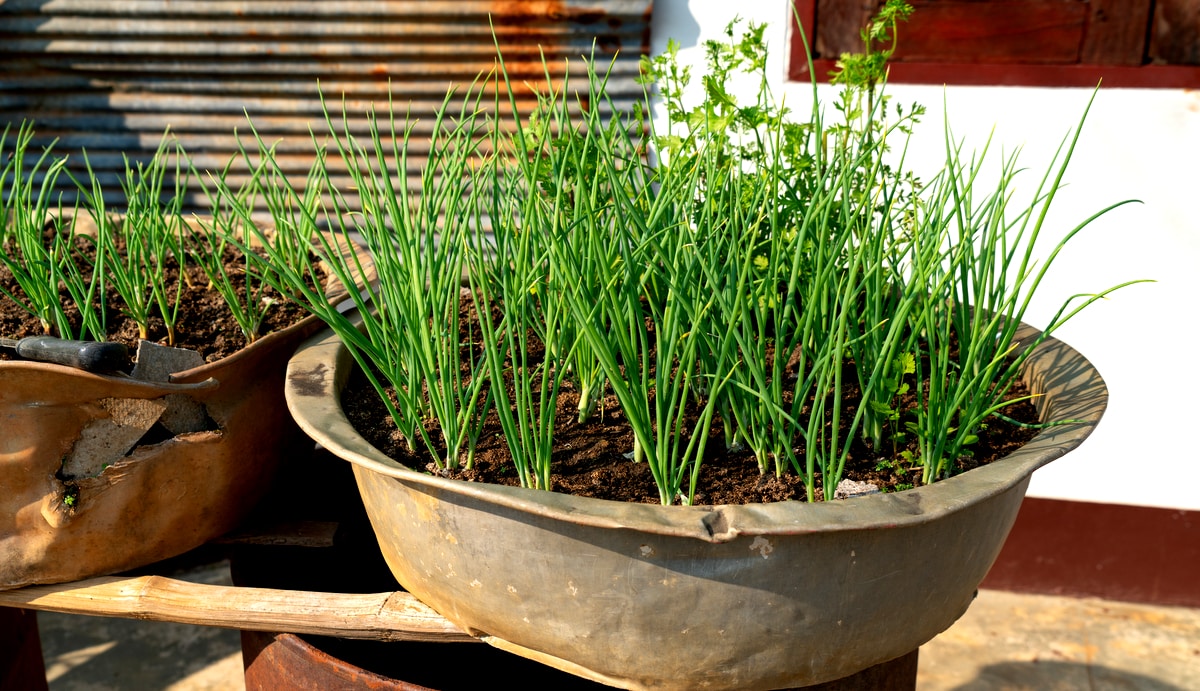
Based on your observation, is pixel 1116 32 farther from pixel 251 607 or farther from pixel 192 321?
pixel 251 607

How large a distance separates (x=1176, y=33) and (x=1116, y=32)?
118mm

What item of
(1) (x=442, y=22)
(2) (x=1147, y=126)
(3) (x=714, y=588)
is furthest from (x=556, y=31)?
(3) (x=714, y=588)

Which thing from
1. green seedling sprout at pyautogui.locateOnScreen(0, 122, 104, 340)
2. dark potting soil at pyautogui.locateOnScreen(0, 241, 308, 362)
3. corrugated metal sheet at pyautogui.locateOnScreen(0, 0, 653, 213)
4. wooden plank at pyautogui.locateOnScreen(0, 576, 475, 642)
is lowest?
wooden plank at pyautogui.locateOnScreen(0, 576, 475, 642)

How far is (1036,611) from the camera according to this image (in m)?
2.51

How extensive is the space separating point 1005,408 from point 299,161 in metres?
1.77

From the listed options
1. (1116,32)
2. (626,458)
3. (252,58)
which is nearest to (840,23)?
(1116,32)

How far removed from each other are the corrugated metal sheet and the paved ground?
1.15 m

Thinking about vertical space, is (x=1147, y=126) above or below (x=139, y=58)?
below

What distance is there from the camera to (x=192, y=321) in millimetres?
1459

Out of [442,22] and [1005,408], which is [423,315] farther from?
[442,22]

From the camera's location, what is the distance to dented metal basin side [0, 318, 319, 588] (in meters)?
1.08

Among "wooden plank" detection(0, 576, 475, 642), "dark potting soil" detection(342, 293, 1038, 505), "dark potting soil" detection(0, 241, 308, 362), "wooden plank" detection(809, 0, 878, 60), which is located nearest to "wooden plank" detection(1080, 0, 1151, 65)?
"wooden plank" detection(809, 0, 878, 60)

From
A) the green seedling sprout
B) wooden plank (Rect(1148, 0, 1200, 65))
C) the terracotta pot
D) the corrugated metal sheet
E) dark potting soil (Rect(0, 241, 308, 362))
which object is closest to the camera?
the terracotta pot

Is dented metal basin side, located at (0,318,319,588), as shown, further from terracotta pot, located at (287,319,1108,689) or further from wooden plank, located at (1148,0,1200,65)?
wooden plank, located at (1148,0,1200,65)
